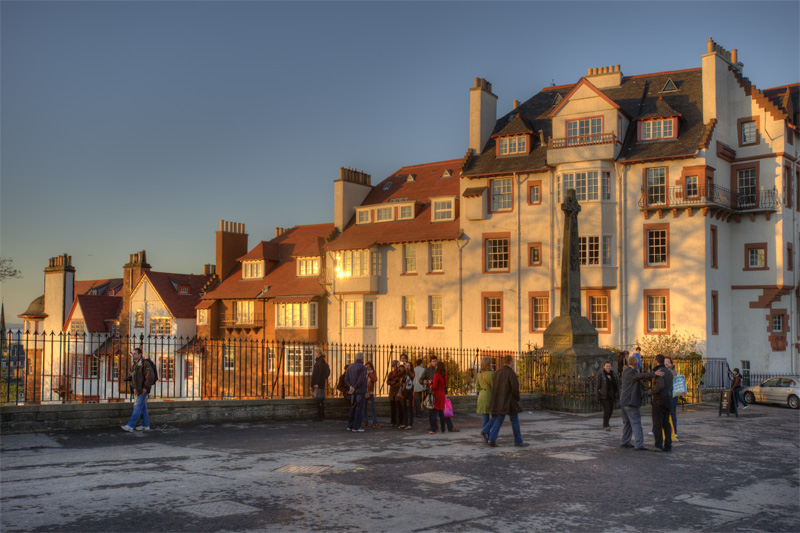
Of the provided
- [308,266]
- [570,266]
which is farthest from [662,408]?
[308,266]

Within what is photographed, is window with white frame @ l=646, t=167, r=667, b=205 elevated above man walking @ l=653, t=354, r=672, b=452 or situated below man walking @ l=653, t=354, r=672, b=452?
above

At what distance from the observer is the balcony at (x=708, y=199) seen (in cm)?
4006

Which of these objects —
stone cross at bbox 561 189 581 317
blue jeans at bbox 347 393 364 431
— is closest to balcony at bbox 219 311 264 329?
stone cross at bbox 561 189 581 317

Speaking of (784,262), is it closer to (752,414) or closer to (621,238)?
(621,238)

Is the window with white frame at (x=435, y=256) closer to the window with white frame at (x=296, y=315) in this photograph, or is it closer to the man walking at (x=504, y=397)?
the window with white frame at (x=296, y=315)

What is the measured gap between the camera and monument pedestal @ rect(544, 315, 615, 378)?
24.2 metres

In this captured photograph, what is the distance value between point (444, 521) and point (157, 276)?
5954cm

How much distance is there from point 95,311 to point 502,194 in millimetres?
39222

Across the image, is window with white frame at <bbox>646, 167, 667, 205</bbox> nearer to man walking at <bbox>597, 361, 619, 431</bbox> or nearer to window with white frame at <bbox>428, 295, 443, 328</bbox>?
window with white frame at <bbox>428, 295, 443, 328</bbox>

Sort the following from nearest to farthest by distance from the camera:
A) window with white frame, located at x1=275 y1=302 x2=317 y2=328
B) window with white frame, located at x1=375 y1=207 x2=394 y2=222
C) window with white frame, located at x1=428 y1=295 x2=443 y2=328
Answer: window with white frame, located at x1=428 y1=295 x2=443 y2=328 < window with white frame, located at x1=375 y1=207 x2=394 y2=222 < window with white frame, located at x1=275 y1=302 x2=317 y2=328

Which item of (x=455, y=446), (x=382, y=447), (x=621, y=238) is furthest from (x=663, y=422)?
(x=621, y=238)

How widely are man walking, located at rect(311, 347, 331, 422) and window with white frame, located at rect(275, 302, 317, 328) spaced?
34.4 m

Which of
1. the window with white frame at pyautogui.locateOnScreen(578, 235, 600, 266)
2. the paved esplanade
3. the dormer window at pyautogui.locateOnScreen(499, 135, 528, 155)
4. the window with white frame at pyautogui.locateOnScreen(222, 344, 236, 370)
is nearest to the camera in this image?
the paved esplanade

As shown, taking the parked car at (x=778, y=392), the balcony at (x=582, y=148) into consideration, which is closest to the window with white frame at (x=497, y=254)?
the balcony at (x=582, y=148)
